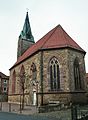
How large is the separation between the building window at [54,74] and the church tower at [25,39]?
698 inches

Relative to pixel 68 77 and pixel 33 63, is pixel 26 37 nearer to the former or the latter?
pixel 33 63

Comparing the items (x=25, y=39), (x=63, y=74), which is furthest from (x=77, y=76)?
(x=25, y=39)

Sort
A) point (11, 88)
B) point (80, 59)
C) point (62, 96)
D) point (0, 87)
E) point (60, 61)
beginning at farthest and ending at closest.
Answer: point (0, 87) → point (11, 88) → point (80, 59) → point (60, 61) → point (62, 96)

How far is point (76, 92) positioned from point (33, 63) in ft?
25.4

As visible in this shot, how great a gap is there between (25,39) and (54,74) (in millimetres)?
20456

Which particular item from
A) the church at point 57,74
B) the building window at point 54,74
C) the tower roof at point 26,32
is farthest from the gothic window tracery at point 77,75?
the tower roof at point 26,32

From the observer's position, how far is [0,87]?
155 feet

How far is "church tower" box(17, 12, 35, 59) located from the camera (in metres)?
40.4

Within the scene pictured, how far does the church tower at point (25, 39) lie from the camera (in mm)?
40388

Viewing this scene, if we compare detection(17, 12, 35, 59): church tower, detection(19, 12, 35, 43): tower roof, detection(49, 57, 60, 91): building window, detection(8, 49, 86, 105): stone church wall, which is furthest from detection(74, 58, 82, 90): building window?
detection(19, 12, 35, 43): tower roof

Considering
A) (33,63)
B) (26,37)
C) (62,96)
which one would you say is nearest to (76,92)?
(62,96)

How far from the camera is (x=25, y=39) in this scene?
41.5 meters

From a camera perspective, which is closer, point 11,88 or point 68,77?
point 68,77

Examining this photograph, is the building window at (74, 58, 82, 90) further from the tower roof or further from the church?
the tower roof
